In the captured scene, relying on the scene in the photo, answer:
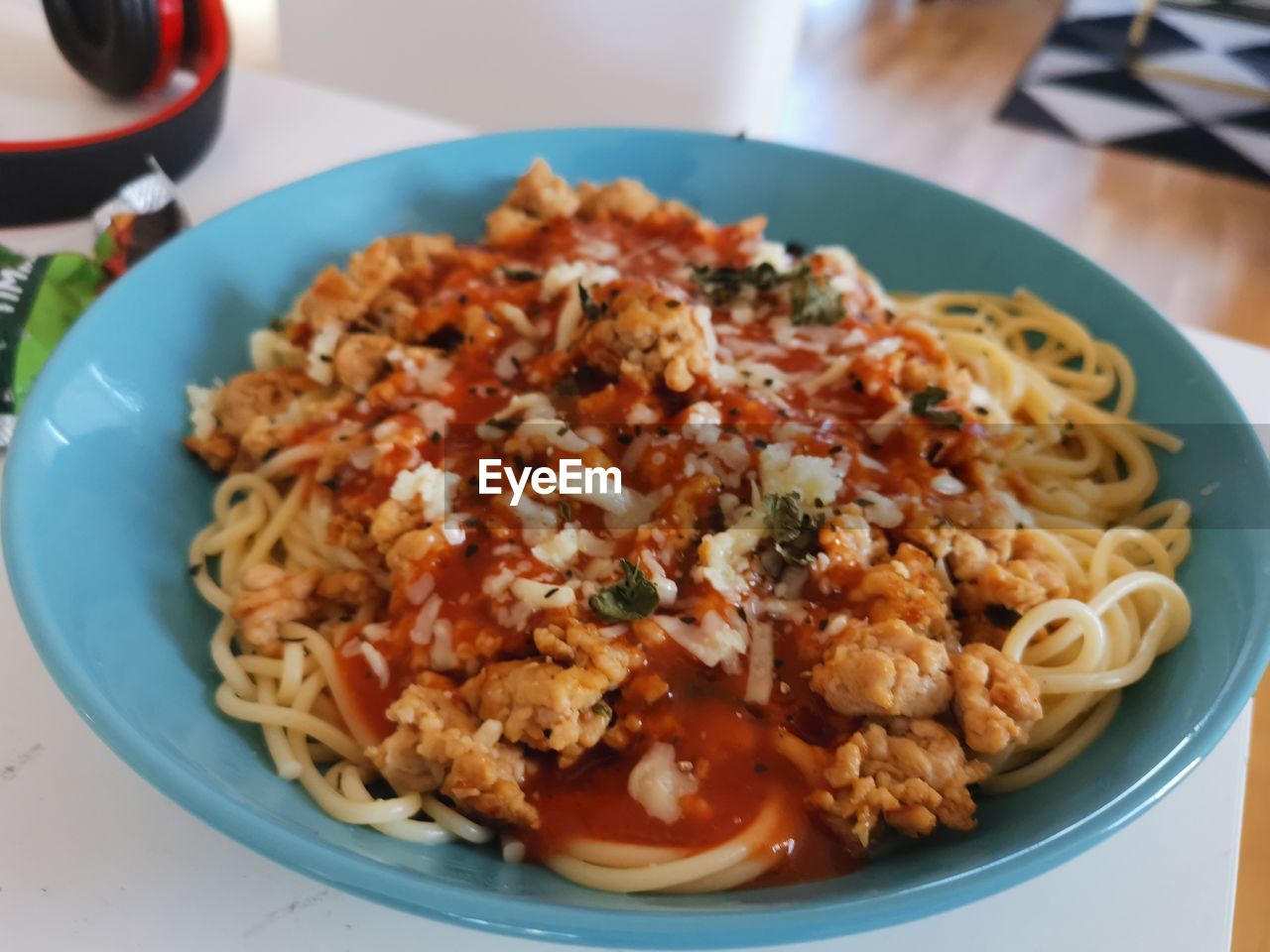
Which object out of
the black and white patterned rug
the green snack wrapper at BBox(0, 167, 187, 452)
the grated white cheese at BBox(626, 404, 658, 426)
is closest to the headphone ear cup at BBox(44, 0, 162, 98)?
the green snack wrapper at BBox(0, 167, 187, 452)

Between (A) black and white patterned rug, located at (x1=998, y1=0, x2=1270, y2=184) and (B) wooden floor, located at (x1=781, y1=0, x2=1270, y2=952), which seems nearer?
(B) wooden floor, located at (x1=781, y1=0, x2=1270, y2=952)

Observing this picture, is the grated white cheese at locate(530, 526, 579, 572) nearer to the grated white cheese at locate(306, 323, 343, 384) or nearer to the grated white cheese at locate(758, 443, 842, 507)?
the grated white cheese at locate(758, 443, 842, 507)

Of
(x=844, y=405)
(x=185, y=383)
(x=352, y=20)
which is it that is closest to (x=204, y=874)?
(x=185, y=383)

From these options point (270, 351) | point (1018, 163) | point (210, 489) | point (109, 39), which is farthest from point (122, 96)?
point (1018, 163)

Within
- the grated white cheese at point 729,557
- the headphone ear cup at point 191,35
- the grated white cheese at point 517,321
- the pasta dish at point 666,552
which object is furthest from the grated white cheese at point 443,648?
the headphone ear cup at point 191,35

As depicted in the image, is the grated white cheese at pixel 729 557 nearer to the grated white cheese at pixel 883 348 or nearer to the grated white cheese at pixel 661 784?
the grated white cheese at pixel 661 784

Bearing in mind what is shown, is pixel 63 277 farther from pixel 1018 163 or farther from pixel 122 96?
pixel 1018 163

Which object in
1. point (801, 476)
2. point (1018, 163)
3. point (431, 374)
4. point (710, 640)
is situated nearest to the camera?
point (710, 640)
